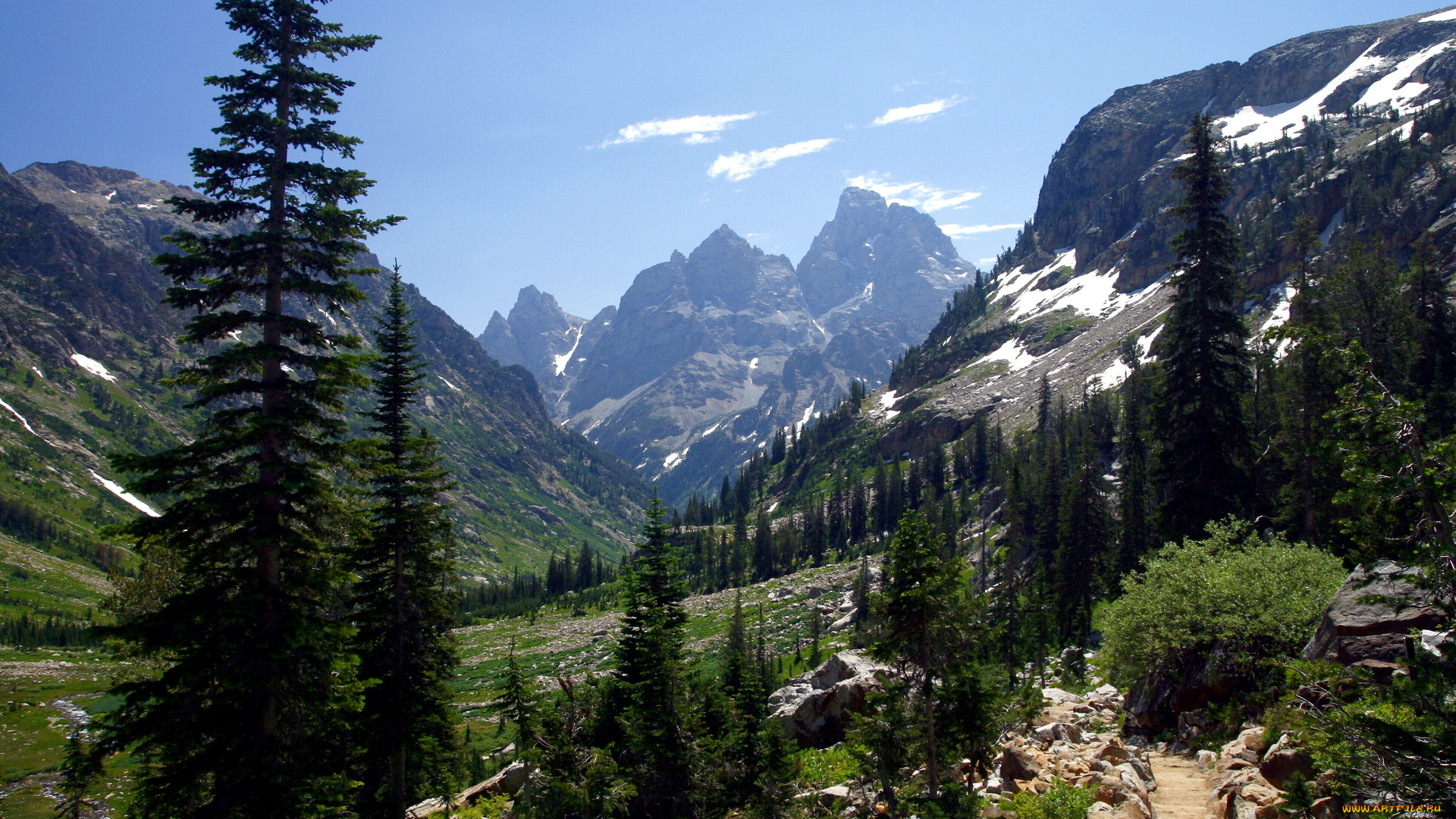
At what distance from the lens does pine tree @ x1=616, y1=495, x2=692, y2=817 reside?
24.2 metres

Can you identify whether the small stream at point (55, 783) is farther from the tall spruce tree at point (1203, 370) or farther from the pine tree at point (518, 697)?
the tall spruce tree at point (1203, 370)

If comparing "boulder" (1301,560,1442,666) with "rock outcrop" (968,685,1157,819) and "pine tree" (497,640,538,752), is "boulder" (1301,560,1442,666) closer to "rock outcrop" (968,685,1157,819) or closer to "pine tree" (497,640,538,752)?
"rock outcrop" (968,685,1157,819)

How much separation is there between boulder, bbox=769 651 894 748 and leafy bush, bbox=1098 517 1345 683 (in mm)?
9572

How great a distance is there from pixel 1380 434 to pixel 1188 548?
56.2ft

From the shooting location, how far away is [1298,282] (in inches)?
1369

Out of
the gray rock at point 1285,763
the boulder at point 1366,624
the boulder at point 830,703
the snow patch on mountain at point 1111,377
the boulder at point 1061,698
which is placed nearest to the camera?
the gray rock at point 1285,763

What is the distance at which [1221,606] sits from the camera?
69.9ft

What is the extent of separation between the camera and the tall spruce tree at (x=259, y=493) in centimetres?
1402

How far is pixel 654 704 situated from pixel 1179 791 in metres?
15.7

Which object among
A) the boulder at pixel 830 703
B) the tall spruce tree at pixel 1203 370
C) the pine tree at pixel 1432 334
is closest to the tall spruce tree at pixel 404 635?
the boulder at pixel 830 703

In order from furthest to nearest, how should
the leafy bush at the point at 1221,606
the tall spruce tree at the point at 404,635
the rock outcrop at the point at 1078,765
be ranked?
the tall spruce tree at the point at 404,635 < the leafy bush at the point at 1221,606 < the rock outcrop at the point at 1078,765

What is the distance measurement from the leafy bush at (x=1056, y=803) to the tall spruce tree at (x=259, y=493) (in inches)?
599

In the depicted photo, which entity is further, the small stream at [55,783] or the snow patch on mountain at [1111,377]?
the snow patch on mountain at [1111,377]

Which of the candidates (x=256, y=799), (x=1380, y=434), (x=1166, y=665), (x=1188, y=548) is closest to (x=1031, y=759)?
(x=1166, y=665)
